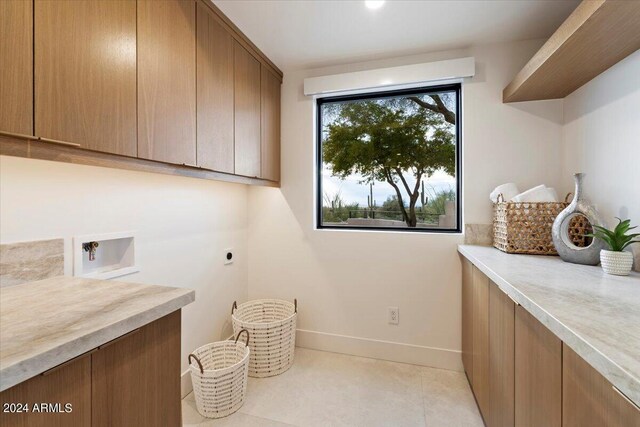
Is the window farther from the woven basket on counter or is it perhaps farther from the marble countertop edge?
the marble countertop edge

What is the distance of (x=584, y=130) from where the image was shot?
1679 millimetres

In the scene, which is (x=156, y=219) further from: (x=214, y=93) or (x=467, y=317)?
(x=467, y=317)

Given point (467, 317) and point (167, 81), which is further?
point (467, 317)

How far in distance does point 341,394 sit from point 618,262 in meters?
1.58

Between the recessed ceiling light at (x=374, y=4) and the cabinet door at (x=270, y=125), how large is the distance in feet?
2.95

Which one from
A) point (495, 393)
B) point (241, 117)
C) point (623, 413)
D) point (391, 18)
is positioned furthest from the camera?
point (241, 117)

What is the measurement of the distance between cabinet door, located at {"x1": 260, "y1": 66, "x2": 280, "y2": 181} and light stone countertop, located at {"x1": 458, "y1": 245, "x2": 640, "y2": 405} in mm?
1593

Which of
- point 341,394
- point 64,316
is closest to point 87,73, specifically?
point 64,316

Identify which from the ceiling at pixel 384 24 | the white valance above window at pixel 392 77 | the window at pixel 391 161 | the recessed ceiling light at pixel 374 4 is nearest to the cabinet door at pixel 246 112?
the ceiling at pixel 384 24

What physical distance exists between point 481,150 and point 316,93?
130cm

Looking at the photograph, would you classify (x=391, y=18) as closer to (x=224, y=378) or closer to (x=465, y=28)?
(x=465, y=28)

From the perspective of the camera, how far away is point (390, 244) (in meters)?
2.27

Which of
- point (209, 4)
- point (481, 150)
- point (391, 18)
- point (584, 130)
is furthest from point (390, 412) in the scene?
point (209, 4)

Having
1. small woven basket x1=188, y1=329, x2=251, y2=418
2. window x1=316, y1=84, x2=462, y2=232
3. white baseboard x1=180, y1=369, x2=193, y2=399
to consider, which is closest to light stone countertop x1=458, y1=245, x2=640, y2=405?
window x1=316, y1=84, x2=462, y2=232
